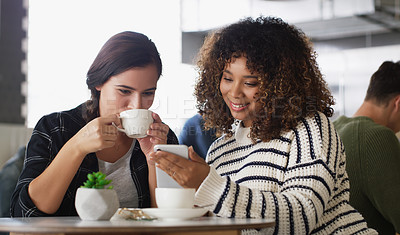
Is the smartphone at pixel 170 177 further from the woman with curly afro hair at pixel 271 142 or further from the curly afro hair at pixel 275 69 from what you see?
the curly afro hair at pixel 275 69

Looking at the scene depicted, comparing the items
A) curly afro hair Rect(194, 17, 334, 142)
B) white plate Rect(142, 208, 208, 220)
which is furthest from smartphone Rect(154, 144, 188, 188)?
curly afro hair Rect(194, 17, 334, 142)

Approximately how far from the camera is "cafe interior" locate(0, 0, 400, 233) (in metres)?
3.24

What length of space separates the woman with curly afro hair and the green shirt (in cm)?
52

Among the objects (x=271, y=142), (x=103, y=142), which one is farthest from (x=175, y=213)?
(x=271, y=142)

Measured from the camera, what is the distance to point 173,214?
108cm

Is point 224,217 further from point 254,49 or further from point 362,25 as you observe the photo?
point 362,25

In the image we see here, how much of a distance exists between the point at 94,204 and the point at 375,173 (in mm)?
1299

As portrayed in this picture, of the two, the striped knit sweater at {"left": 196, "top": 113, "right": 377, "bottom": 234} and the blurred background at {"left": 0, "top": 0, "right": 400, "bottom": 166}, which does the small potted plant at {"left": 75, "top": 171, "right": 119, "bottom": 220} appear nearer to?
the striped knit sweater at {"left": 196, "top": 113, "right": 377, "bottom": 234}

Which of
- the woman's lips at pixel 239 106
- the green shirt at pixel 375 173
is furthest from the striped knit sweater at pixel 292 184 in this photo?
the green shirt at pixel 375 173

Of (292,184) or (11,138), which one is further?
(11,138)

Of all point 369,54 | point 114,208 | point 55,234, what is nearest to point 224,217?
point 114,208

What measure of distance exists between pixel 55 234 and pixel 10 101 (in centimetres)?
252

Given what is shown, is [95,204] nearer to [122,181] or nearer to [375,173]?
[122,181]

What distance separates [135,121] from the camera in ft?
4.73
